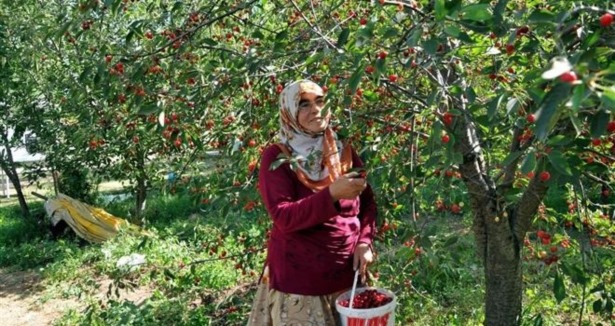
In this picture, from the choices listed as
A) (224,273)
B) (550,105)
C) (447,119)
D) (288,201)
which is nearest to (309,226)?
(288,201)

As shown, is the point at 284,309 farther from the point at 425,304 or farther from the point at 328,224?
the point at 425,304

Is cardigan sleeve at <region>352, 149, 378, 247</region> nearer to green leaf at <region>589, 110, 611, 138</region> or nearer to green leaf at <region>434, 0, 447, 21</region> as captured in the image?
green leaf at <region>434, 0, 447, 21</region>

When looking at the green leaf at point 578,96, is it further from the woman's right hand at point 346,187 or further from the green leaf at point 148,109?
the green leaf at point 148,109

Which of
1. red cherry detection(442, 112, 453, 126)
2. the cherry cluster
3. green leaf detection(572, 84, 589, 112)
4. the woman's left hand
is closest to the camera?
green leaf detection(572, 84, 589, 112)

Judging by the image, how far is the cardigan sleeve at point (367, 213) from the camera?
2080mm

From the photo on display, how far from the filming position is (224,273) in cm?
451

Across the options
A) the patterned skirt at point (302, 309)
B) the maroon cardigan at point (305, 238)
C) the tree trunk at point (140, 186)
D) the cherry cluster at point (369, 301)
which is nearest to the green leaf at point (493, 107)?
the maroon cardigan at point (305, 238)

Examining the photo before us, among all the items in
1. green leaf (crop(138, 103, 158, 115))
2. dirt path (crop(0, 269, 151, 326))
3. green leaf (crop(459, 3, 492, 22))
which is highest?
green leaf (crop(459, 3, 492, 22))

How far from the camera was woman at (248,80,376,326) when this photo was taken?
1.93 m

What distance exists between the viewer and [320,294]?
6.65 ft

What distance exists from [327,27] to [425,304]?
1.78m

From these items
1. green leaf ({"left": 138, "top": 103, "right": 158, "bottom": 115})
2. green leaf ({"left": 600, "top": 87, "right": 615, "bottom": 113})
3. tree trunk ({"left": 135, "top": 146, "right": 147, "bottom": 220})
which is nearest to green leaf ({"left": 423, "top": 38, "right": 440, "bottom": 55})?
green leaf ({"left": 600, "top": 87, "right": 615, "bottom": 113})

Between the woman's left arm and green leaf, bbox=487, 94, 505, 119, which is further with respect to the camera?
the woman's left arm

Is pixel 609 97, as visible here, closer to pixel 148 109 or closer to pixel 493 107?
pixel 493 107
